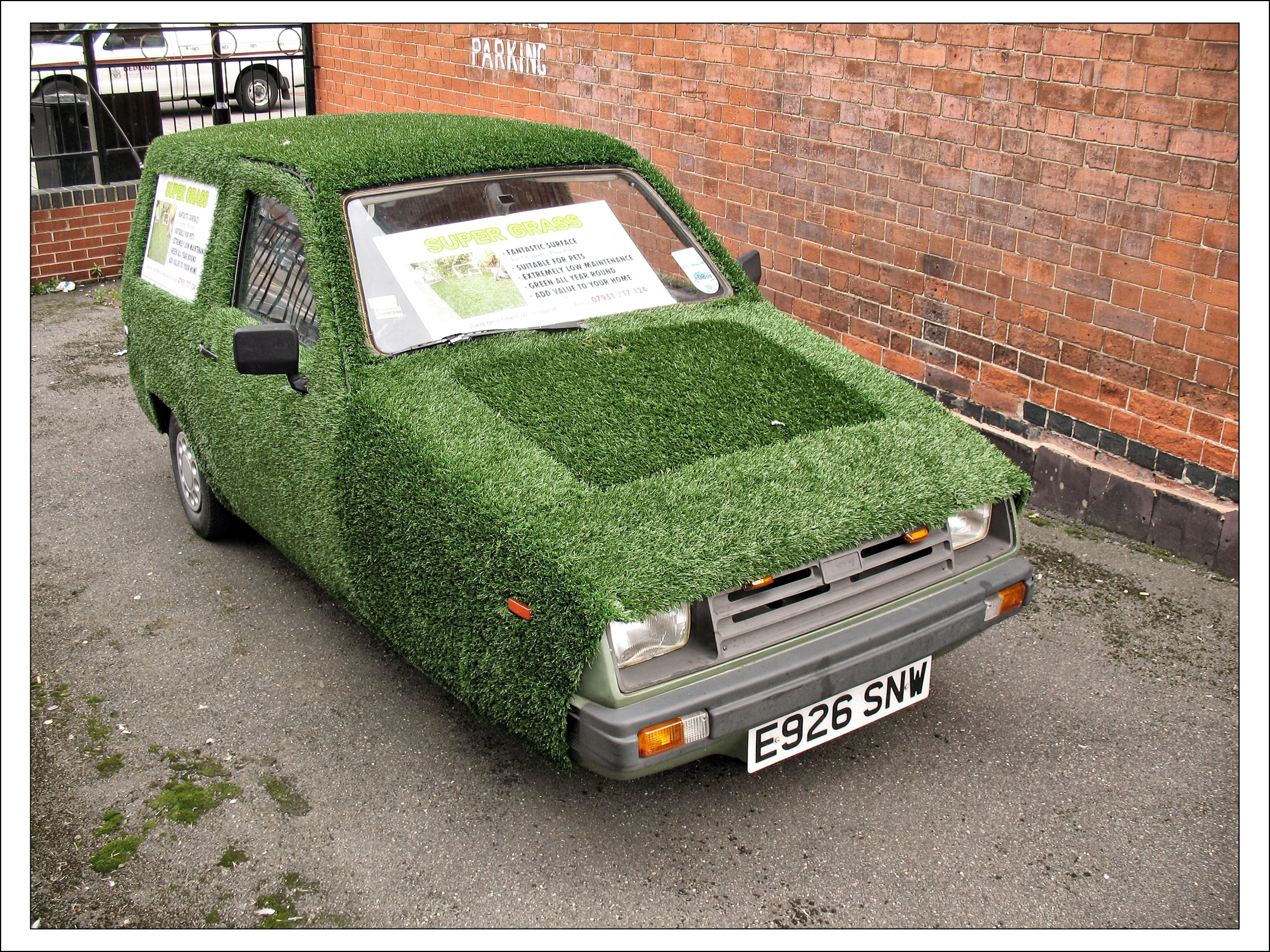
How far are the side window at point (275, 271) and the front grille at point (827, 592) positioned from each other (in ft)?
5.82

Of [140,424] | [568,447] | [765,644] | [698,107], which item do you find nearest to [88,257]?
[140,424]

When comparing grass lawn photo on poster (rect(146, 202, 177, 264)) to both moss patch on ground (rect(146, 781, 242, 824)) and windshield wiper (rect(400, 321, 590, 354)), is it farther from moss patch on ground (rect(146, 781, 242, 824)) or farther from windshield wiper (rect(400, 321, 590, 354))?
moss patch on ground (rect(146, 781, 242, 824))

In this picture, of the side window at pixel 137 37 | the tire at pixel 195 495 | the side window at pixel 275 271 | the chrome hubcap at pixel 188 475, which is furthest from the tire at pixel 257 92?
the side window at pixel 275 271

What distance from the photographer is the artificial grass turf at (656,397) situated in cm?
333

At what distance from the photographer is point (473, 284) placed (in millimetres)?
3910

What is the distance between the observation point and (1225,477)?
469 cm

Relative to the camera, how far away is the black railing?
916 cm

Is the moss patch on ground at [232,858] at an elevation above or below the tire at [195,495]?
below

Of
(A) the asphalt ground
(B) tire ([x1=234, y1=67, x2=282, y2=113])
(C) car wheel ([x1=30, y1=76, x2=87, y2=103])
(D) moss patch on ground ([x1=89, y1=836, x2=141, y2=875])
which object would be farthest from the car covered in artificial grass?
(B) tire ([x1=234, y1=67, x2=282, y2=113])

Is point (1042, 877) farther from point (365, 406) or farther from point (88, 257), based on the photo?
point (88, 257)

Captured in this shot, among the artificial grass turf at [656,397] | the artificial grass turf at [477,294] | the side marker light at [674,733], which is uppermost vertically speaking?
the artificial grass turf at [477,294]

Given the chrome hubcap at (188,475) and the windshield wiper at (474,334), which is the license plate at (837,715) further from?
the chrome hubcap at (188,475)

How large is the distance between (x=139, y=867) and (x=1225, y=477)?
4361mm

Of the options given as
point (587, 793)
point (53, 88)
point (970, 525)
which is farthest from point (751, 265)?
point (53, 88)
